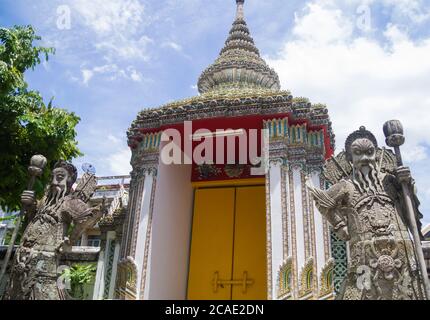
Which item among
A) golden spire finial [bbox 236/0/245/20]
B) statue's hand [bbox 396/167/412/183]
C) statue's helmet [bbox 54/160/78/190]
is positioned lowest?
statue's hand [bbox 396/167/412/183]

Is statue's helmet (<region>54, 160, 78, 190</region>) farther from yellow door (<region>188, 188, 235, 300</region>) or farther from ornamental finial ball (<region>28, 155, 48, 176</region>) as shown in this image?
yellow door (<region>188, 188, 235, 300</region>)

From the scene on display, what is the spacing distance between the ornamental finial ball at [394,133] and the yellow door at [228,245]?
4.63m

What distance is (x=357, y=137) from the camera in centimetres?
625

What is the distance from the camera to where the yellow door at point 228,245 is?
9.37 meters

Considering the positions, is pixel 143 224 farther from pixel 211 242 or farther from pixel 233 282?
pixel 233 282

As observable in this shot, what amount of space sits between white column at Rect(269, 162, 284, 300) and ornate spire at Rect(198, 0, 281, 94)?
343 centimetres

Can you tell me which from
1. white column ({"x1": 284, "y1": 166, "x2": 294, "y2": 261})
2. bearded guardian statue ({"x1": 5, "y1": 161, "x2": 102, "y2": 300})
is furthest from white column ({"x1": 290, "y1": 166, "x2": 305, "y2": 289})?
bearded guardian statue ({"x1": 5, "y1": 161, "x2": 102, "y2": 300})

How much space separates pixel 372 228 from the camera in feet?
17.8

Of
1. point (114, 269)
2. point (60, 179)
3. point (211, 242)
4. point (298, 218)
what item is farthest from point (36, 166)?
point (298, 218)

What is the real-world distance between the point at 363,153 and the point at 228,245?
186 inches

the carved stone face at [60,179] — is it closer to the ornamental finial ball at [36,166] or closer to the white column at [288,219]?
the ornamental finial ball at [36,166]

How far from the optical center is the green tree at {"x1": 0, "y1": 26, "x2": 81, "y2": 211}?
954 cm
